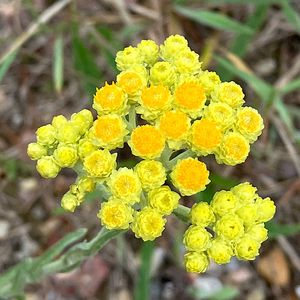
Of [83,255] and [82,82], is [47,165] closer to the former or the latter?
[83,255]

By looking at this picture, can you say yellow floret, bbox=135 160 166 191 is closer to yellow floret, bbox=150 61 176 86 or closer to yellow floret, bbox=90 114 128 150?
yellow floret, bbox=90 114 128 150

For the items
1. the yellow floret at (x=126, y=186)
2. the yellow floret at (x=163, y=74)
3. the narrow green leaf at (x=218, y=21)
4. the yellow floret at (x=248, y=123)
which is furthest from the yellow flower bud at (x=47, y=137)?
the narrow green leaf at (x=218, y=21)

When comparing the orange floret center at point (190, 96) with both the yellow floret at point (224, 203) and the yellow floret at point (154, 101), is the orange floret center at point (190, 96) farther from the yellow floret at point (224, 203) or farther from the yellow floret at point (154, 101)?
the yellow floret at point (224, 203)

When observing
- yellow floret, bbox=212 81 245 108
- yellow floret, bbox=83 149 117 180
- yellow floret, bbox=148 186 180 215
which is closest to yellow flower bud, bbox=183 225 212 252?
yellow floret, bbox=148 186 180 215

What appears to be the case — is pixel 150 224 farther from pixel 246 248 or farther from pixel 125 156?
pixel 125 156

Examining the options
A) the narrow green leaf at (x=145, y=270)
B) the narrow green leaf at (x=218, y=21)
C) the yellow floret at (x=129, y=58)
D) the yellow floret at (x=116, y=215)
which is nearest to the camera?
the yellow floret at (x=116, y=215)

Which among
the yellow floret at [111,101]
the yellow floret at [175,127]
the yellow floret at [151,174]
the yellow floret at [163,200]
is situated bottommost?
the yellow floret at [163,200]

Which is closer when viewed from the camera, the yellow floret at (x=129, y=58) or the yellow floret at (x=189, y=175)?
the yellow floret at (x=189, y=175)

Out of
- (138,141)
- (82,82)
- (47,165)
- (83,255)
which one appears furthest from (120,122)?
(82,82)
